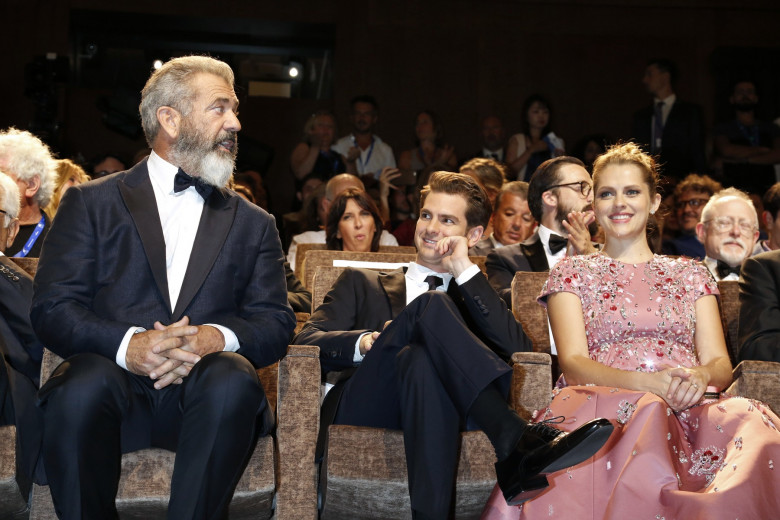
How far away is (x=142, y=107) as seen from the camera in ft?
9.11

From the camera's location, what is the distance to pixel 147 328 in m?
2.47

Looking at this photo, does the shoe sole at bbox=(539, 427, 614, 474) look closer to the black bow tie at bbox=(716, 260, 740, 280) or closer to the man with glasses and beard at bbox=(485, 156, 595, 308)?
the man with glasses and beard at bbox=(485, 156, 595, 308)

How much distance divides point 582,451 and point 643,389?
45 centimetres

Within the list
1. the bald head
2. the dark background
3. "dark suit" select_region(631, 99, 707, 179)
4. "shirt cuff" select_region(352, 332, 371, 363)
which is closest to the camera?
"shirt cuff" select_region(352, 332, 371, 363)

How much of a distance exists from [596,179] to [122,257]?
1.48 meters

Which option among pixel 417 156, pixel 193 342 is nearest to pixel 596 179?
pixel 193 342

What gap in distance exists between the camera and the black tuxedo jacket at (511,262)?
3.66 metres

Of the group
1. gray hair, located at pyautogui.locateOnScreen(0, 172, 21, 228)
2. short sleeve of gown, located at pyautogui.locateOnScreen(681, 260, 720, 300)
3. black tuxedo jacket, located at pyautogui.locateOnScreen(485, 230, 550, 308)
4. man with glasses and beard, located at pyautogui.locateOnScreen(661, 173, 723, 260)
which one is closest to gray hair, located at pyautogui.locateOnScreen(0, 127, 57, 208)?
gray hair, located at pyautogui.locateOnScreen(0, 172, 21, 228)

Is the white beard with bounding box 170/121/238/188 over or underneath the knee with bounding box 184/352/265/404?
over

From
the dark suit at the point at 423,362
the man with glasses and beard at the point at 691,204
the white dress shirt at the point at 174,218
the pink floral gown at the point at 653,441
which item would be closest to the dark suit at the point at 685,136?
the man with glasses and beard at the point at 691,204

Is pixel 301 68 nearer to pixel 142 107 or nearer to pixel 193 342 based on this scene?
pixel 142 107

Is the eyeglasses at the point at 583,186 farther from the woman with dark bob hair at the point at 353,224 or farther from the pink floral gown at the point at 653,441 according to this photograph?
the pink floral gown at the point at 653,441

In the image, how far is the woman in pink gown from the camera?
226 centimetres

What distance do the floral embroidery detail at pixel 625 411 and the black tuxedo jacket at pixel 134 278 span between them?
2.98ft
